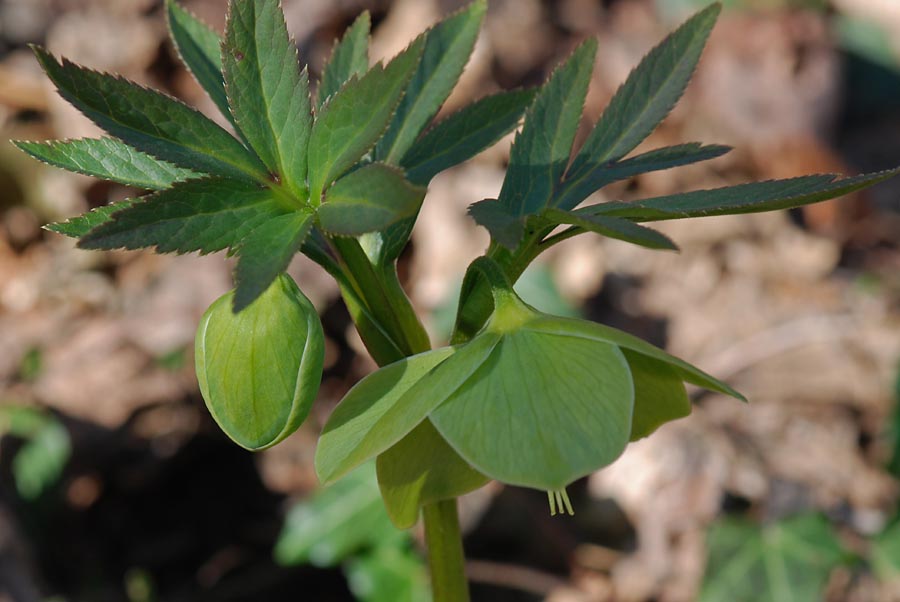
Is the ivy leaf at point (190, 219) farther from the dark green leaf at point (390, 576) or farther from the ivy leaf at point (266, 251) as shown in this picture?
the dark green leaf at point (390, 576)

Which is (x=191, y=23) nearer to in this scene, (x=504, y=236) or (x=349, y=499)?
(x=504, y=236)

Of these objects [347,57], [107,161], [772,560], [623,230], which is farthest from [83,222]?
[772,560]

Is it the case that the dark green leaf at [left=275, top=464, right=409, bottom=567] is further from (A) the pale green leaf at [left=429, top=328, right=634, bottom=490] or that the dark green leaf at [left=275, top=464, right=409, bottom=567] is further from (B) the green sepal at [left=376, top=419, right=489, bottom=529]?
(A) the pale green leaf at [left=429, top=328, right=634, bottom=490]

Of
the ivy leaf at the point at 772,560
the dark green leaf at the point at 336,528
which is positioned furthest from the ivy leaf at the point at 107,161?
the ivy leaf at the point at 772,560

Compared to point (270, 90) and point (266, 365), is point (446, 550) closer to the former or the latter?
point (266, 365)

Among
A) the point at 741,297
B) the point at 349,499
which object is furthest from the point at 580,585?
the point at 741,297

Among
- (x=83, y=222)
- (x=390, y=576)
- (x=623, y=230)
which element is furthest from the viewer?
(x=390, y=576)
